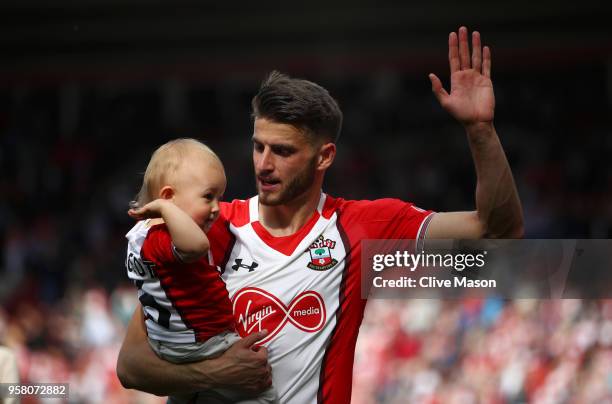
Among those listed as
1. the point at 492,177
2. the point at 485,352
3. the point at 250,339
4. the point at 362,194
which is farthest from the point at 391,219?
the point at 362,194

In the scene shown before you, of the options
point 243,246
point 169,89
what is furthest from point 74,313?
point 243,246

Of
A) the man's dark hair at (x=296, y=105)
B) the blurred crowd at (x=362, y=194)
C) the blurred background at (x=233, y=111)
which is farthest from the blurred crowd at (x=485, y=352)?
the blurred background at (x=233, y=111)

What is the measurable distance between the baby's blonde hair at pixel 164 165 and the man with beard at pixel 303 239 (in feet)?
0.84

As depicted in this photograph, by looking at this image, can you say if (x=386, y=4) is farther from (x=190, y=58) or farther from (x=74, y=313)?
(x=74, y=313)

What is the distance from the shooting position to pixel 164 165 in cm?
267

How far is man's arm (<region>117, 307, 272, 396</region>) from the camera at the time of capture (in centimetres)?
264

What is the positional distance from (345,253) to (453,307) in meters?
3.42

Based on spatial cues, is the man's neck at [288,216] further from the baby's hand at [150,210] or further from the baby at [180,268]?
the baby's hand at [150,210]

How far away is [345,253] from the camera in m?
2.92

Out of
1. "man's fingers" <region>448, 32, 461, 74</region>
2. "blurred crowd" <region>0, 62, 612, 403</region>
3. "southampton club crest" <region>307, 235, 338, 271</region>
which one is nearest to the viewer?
"man's fingers" <region>448, 32, 461, 74</region>

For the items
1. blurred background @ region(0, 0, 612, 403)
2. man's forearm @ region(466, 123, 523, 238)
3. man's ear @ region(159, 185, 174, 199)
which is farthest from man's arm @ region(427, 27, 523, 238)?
blurred background @ region(0, 0, 612, 403)

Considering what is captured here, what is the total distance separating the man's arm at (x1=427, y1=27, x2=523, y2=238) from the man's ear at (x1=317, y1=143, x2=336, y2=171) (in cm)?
44

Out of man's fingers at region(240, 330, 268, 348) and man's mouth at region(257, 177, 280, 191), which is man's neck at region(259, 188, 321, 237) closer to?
man's mouth at region(257, 177, 280, 191)

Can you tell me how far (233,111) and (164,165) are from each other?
37.9ft
